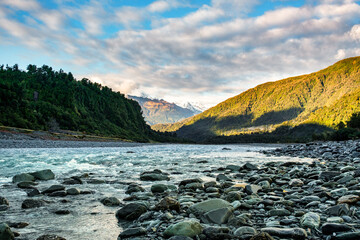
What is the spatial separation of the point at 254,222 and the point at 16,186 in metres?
10.5

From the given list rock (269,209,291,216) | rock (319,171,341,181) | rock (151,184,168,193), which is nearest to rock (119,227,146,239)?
rock (269,209,291,216)

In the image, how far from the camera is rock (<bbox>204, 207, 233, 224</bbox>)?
19.0 ft

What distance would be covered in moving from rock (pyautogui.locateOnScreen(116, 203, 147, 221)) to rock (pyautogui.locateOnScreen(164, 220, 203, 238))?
1.70 meters

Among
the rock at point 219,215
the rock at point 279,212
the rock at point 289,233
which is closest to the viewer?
the rock at point 289,233

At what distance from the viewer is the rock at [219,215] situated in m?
5.79

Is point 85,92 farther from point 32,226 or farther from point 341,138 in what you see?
point 32,226

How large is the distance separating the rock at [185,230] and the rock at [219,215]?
2.46 feet

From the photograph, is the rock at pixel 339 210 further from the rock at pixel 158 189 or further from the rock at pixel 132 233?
the rock at pixel 158 189

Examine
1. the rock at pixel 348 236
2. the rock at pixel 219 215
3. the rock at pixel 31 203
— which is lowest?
the rock at pixel 31 203

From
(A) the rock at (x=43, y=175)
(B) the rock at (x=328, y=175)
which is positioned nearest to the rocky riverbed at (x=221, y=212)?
(B) the rock at (x=328, y=175)

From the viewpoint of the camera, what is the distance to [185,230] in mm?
4969

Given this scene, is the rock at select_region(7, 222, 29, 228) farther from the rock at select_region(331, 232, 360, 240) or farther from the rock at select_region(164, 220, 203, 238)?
the rock at select_region(331, 232, 360, 240)

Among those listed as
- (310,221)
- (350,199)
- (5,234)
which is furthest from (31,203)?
(350,199)

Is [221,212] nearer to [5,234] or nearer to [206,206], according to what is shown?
[206,206]
